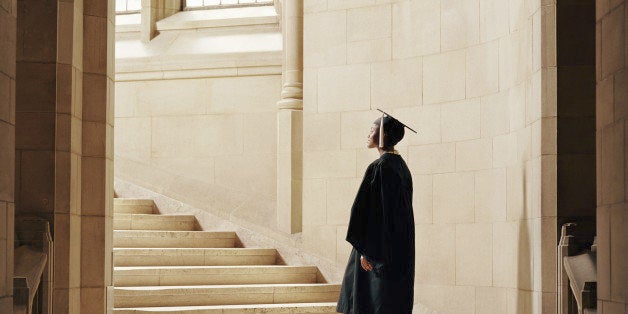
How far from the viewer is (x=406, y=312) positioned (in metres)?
5.85

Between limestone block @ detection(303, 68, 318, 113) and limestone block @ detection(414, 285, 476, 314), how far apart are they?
2208mm

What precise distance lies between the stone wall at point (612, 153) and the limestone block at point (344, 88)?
4.89m

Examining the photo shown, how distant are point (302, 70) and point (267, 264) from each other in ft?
7.01

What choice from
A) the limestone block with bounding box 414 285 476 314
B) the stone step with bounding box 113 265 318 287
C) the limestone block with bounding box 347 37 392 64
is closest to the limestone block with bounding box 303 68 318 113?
the limestone block with bounding box 347 37 392 64

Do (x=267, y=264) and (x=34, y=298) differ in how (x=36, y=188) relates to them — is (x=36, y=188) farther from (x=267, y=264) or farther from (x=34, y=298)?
(x=267, y=264)

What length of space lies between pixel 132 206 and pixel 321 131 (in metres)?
2.29

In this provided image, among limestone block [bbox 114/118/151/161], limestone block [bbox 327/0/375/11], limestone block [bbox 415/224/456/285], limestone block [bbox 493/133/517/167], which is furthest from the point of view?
limestone block [bbox 114/118/151/161]

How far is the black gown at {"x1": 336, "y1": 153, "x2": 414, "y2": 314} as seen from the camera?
5.82m

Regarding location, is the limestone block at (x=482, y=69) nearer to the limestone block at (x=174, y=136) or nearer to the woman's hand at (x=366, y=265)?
Result: the woman's hand at (x=366, y=265)

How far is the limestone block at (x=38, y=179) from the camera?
597cm

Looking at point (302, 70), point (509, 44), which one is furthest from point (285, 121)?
point (509, 44)

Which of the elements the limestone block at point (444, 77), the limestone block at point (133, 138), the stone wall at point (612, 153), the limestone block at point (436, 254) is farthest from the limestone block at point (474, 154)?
the limestone block at point (133, 138)

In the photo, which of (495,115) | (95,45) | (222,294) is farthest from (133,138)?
(495,115)

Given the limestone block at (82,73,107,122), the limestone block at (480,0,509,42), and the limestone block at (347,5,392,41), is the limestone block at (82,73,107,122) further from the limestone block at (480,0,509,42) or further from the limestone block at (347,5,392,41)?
the limestone block at (347,5,392,41)
